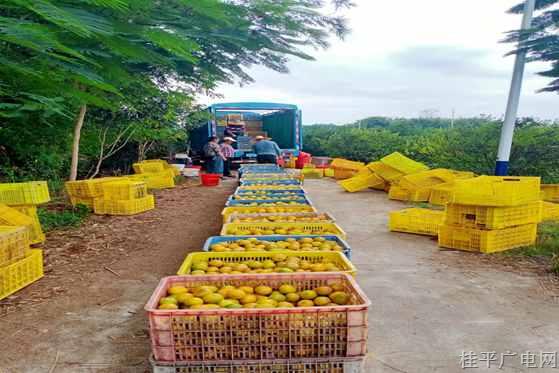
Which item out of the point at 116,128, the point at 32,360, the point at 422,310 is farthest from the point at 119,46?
the point at 116,128

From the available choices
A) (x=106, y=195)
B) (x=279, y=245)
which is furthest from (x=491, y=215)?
(x=106, y=195)

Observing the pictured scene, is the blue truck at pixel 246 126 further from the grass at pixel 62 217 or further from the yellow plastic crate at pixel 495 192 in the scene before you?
the yellow plastic crate at pixel 495 192

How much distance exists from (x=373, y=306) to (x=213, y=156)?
398 inches

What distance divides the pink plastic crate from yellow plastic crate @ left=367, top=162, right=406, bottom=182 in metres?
8.03

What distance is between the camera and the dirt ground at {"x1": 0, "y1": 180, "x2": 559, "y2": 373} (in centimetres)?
266

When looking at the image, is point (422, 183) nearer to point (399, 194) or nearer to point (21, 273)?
point (399, 194)

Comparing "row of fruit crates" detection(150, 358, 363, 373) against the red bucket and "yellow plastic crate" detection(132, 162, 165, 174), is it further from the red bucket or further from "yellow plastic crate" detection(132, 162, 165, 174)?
Answer: the red bucket

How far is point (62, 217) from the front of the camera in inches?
260

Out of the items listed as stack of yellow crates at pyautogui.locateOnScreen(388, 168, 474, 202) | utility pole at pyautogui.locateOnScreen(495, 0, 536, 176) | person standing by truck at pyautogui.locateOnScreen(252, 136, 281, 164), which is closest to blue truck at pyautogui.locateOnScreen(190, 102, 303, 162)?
person standing by truck at pyautogui.locateOnScreen(252, 136, 281, 164)

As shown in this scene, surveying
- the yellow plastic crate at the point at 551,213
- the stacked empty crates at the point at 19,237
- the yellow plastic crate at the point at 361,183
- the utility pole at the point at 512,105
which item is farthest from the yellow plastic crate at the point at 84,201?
the utility pole at the point at 512,105

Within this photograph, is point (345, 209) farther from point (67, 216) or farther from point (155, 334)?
point (155, 334)

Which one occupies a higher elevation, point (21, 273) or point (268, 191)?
point (268, 191)

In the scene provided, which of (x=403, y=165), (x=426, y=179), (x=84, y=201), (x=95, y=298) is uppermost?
(x=403, y=165)

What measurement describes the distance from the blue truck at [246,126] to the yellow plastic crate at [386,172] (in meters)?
6.43
